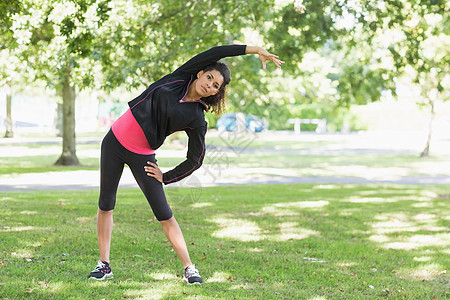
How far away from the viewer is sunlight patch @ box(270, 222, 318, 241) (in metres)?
7.12

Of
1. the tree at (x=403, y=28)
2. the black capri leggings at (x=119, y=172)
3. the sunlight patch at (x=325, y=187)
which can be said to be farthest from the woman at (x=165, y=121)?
the sunlight patch at (x=325, y=187)

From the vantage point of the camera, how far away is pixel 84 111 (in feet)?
186

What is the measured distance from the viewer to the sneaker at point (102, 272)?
14.8 feet

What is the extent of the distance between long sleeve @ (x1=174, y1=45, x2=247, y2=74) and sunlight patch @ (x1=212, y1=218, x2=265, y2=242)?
3.08 m

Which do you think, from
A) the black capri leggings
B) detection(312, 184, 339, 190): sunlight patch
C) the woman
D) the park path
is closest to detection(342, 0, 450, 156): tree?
detection(312, 184, 339, 190): sunlight patch

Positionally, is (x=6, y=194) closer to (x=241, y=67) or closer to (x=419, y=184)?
(x=241, y=67)

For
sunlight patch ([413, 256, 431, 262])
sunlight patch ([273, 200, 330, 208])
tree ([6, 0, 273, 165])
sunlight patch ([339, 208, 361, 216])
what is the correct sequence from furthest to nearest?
tree ([6, 0, 273, 165])
sunlight patch ([273, 200, 330, 208])
sunlight patch ([339, 208, 361, 216])
sunlight patch ([413, 256, 431, 262])

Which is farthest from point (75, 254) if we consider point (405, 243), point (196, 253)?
point (405, 243)

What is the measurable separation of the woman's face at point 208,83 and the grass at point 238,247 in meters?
1.55

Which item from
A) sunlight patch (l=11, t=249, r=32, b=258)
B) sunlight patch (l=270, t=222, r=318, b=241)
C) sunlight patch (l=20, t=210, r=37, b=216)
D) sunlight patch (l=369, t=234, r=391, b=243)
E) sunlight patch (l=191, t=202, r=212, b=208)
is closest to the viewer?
sunlight patch (l=11, t=249, r=32, b=258)

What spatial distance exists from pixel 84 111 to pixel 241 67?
4240cm

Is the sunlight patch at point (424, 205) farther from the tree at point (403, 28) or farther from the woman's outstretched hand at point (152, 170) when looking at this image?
the woman's outstretched hand at point (152, 170)

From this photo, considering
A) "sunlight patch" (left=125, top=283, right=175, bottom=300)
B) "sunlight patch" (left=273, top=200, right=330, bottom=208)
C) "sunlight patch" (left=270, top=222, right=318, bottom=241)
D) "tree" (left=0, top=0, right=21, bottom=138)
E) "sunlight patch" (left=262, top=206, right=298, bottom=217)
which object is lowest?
"sunlight patch" (left=273, top=200, right=330, bottom=208)

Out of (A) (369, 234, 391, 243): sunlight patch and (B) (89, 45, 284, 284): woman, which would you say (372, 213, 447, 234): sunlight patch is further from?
(B) (89, 45, 284, 284): woman
